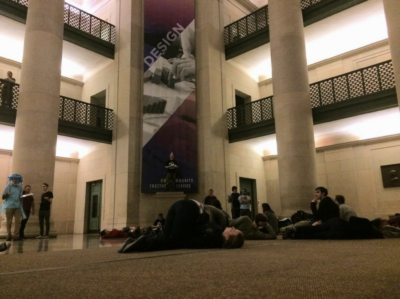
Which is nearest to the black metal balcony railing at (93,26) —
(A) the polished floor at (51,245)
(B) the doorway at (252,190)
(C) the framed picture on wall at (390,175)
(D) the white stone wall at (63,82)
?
(D) the white stone wall at (63,82)

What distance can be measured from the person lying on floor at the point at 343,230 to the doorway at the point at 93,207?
10557 mm

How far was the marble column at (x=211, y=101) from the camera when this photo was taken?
44.9 feet

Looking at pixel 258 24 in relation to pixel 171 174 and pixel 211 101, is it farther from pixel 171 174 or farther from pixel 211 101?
pixel 171 174

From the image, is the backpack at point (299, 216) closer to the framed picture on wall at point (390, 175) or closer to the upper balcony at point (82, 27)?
the framed picture on wall at point (390, 175)

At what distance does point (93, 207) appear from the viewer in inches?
588

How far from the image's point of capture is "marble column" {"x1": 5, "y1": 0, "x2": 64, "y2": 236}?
1034cm

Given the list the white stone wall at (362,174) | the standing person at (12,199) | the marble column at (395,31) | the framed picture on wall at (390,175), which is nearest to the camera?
the standing person at (12,199)

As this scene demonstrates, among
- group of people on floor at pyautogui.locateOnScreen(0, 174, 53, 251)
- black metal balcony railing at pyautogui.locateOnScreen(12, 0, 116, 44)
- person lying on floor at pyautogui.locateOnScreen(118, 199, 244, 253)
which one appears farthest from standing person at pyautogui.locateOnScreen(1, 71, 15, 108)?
person lying on floor at pyautogui.locateOnScreen(118, 199, 244, 253)

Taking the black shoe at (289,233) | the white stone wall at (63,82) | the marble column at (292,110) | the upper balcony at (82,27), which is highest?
the upper balcony at (82,27)

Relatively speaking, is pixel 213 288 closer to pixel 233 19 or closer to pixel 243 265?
pixel 243 265

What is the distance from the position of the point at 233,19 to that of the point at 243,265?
53.5 feet

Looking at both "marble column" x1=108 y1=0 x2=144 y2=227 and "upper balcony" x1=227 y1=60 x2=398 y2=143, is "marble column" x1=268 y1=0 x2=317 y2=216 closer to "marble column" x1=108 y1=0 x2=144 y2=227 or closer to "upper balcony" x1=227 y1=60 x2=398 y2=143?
"upper balcony" x1=227 y1=60 x2=398 y2=143

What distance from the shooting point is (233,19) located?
55.7 ft

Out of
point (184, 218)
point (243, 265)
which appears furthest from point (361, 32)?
A: point (243, 265)
